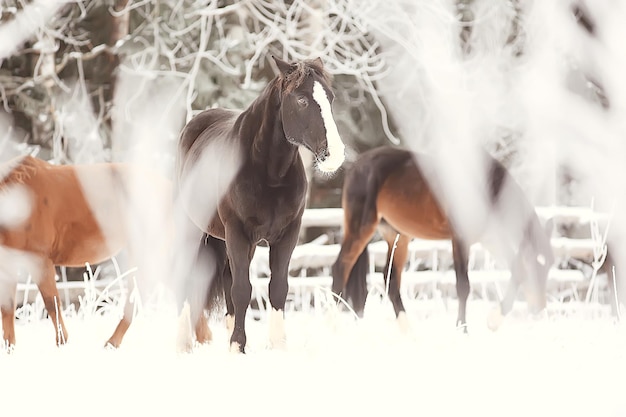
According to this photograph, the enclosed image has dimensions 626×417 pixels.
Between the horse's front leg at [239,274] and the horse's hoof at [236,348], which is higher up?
the horse's front leg at [239,274]

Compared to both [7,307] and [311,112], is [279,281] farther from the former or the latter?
[7,307]

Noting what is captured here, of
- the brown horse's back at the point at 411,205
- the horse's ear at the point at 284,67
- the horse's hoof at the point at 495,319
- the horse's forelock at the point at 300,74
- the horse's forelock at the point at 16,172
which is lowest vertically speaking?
the horse's hoof at the point at 495,319

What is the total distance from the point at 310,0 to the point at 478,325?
483cm

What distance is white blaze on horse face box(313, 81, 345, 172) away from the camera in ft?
10.8

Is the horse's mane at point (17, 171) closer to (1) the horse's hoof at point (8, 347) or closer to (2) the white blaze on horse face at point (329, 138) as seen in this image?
(1) the horse's hoof at point (8, 347)

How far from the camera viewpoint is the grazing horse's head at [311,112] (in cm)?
332

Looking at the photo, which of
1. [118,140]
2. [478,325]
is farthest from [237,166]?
[118,140]

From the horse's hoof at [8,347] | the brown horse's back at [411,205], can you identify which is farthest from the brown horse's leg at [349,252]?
the horse's hoof at [8,347]

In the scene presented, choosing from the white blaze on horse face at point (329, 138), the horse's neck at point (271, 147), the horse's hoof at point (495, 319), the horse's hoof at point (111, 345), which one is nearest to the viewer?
the white blaze on horse face at point (329, 138)

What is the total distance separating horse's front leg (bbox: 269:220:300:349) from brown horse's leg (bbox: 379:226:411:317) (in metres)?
1.83

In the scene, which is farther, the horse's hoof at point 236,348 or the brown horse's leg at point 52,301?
the brown horse's leg at point 52,301

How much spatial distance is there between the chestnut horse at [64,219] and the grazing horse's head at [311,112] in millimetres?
1444

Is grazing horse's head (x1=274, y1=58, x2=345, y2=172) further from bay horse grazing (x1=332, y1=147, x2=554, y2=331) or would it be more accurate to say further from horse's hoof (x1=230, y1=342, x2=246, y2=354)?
bay horse grazing (x1=332, y1=147, x2=554, y2=331)

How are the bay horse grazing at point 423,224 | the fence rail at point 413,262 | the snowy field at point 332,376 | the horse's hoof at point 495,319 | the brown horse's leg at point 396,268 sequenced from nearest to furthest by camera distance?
the snowy field at point 332,376 < the horse's hoof at point 495,319 < the bay horse grazing at point 423,224 < the brown horse's leg at point 396,268 < the fence rail at point 413,262
